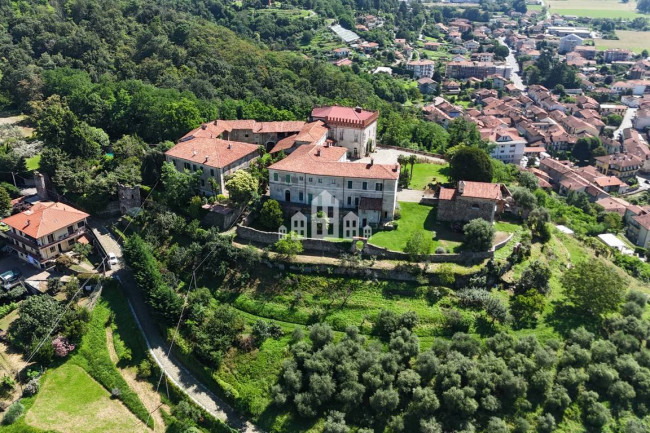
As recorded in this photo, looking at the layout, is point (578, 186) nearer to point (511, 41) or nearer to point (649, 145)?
point (649, 145)

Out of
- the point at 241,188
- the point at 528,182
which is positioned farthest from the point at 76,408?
the point at 528,182

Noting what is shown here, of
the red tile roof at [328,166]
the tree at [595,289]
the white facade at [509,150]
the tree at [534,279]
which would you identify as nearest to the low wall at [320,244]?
the red tile roof at [328,166]

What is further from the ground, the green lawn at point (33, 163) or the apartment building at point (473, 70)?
the green lawn at point (33, 163)

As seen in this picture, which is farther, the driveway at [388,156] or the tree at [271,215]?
the driveway at [388,156]

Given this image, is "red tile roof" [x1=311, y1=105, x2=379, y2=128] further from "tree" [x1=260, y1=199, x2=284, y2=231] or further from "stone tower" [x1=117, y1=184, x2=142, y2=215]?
"stone tower" [x1=117, y1=184, x2=142, y2=215]

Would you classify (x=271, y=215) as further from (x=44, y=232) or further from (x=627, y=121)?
(x=627, y=121)

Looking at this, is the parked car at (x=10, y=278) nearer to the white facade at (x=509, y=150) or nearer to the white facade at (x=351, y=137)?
the white facade at (x=351, y=137)

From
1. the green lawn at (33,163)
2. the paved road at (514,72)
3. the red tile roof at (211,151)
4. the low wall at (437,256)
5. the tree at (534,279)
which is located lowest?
the paved road at (514,72)
